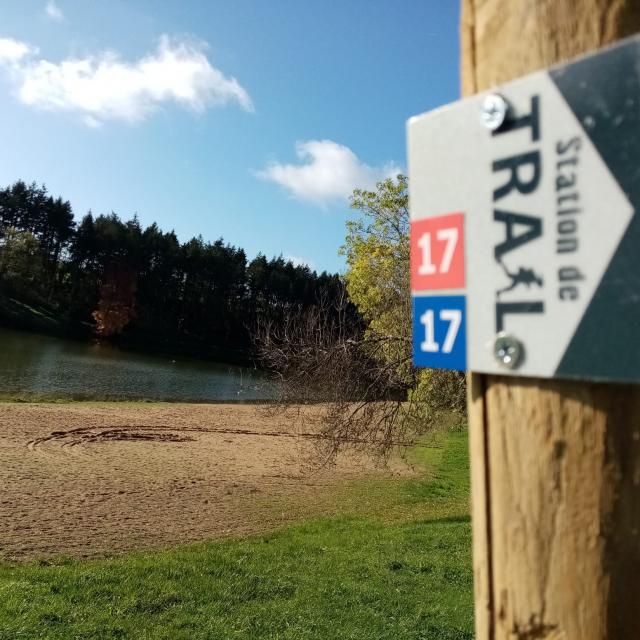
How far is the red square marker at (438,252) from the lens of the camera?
1.21 m

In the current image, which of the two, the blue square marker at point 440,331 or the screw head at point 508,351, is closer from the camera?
the screw head at point 508,351

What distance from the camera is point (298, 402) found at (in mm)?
11758

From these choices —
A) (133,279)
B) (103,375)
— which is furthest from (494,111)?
(133,279)

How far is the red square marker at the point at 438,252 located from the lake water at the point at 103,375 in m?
24.1

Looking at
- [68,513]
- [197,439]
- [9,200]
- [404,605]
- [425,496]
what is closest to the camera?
[404,605]

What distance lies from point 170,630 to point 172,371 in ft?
132

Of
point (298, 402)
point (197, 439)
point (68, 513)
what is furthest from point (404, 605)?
point (197, 439)

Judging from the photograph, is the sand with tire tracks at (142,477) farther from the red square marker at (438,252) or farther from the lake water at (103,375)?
the red square marker at (438,252)

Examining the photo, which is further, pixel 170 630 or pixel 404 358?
pixel 404 358

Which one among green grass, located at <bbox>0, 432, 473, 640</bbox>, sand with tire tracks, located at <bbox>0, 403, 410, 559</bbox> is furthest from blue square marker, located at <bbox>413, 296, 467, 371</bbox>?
sand with tire tracks, located at <bbox>0, 403, 410, 559</bbox>

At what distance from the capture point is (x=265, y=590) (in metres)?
6.86

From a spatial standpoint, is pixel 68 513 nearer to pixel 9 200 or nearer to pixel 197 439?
pixel 197 439

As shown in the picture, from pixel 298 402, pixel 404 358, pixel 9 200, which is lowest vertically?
pixel 298 402

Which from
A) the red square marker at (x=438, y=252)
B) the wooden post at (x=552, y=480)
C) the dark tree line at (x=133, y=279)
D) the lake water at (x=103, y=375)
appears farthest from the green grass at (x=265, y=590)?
the dark tree line at (x=133, y=279)
